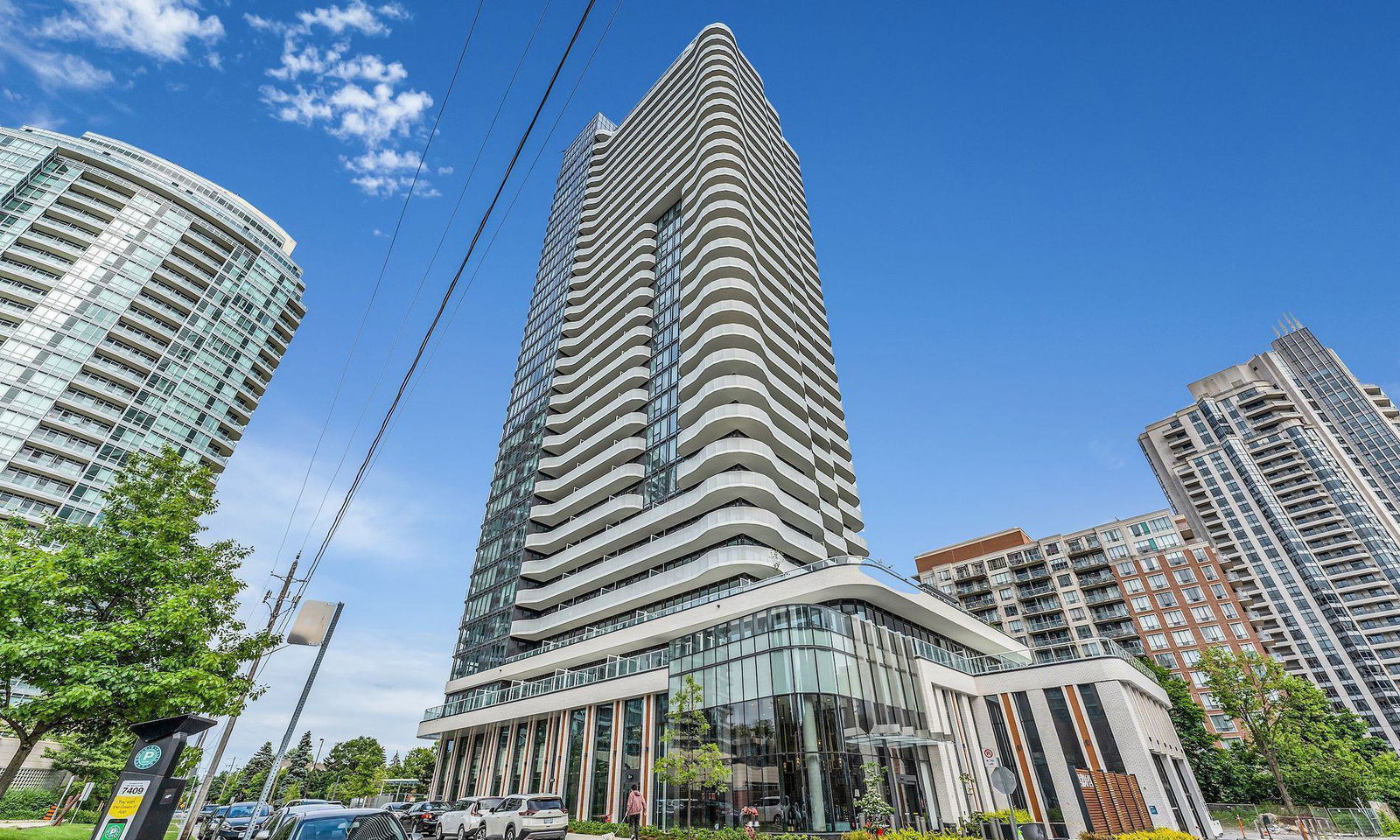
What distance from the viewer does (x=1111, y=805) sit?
27328mm

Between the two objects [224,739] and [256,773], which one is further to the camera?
[256,773]

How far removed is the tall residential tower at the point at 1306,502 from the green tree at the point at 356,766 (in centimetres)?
13536

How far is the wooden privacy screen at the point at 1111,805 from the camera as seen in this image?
27062mm

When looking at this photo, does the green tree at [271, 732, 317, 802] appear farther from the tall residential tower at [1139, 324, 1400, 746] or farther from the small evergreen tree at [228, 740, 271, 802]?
the tall residential tower at [1139, 324, 1400, 746]

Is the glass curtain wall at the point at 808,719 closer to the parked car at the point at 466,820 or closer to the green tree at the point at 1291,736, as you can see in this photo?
the parked car at the point at 466,820

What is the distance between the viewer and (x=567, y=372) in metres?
71.4

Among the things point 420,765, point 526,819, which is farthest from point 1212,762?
point 420,765

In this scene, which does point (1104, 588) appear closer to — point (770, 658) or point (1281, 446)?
point (1281, 446)

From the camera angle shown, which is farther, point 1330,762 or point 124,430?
point 124,430

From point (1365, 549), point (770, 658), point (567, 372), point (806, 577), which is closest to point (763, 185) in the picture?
point (567, 372)

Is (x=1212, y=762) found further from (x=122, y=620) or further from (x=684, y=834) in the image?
(x=122, y=620)

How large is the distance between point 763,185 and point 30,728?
2731 inches

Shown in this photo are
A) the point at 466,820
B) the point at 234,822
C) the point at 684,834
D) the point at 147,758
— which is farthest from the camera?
the point at 234,822

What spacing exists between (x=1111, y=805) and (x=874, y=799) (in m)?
11.4
